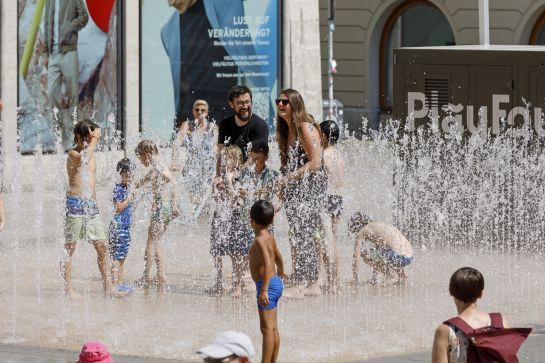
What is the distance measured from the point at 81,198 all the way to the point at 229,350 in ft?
22.0

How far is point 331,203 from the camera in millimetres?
11789

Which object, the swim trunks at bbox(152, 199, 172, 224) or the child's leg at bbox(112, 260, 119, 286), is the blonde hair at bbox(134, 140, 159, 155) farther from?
the child's leg at bbox(112, 260, 119, 286)

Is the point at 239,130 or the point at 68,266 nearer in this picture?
the point at 68,266

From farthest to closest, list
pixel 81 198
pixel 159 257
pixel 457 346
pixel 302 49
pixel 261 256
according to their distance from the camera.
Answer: pixel 302 49 < pixel 159 257 < pixel 81 198 < pixel 261 256 < pixel 457 346

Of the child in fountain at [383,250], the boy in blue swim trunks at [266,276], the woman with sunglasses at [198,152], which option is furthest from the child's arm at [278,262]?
the woman with sunglasses at [198,152]

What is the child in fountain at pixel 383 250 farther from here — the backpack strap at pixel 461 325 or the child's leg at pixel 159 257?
the backpack strap at pixel 461 325

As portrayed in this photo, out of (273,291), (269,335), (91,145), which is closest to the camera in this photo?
(269,335)

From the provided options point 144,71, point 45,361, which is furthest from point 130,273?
point 144,71

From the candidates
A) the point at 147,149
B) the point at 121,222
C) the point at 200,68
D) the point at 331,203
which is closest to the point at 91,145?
the point at 147,149

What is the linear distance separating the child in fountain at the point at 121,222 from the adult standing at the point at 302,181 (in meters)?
1.23

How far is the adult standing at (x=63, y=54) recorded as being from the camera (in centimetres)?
1964

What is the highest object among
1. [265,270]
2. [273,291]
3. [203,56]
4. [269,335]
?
[203,56]

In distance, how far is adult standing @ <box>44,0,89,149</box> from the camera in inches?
773

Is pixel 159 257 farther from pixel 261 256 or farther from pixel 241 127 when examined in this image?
pixel 261 256
